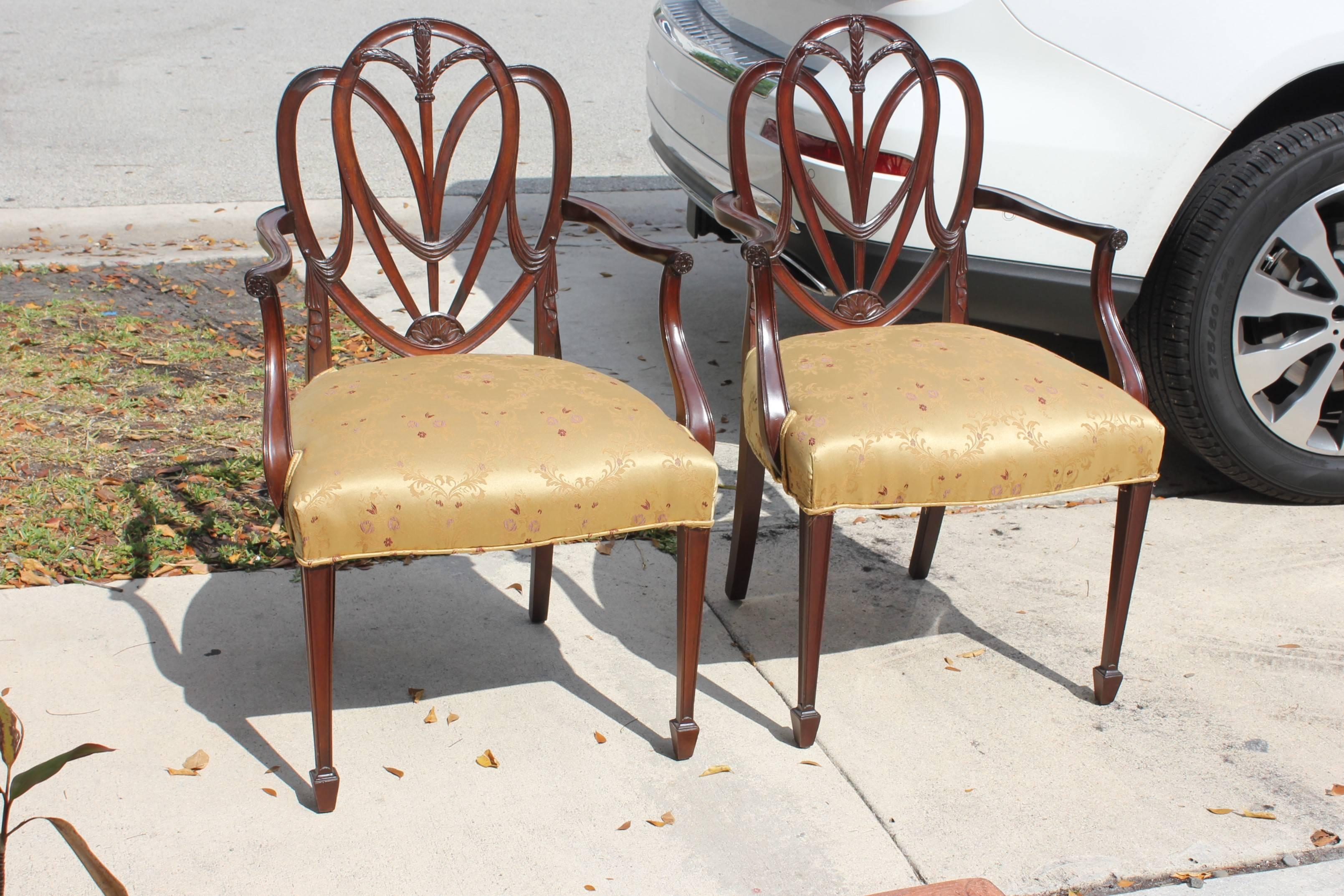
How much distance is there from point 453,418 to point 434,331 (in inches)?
19.8

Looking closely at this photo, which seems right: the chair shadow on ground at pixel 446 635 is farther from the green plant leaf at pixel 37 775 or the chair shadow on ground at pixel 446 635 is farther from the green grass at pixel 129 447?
the green plant leaf at pixel 37 775

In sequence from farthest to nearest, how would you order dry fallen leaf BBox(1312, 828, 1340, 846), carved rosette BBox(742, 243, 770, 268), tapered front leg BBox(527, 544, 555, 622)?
tapered front leg BBox(527, 544, 555, 622) → carved rosette BBox(742, 243, 770, 268) → dry fallen leaf BBox(1312, 828, 1340, 846)

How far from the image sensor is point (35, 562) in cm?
286

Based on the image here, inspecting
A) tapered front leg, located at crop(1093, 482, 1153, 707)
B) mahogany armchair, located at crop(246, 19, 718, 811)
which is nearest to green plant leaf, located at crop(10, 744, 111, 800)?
mahogany armchair, located at crop(246, 19, 718, 811)

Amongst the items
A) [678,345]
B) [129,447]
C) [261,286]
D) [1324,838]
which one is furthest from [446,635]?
[1324,838]

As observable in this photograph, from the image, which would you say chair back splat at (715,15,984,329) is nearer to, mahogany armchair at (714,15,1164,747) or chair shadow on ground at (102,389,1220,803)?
mahogany armchair at (714,15,1164,747)

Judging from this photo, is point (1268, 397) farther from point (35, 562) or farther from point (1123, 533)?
point (35, 562)

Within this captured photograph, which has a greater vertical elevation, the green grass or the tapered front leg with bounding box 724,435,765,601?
the tapered front leg with bounding box 724,435,765,601

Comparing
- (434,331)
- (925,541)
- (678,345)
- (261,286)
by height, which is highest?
(261,286)

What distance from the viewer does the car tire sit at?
3.01 meters

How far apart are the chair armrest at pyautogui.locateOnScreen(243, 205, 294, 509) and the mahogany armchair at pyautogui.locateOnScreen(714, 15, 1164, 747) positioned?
2.80 feet

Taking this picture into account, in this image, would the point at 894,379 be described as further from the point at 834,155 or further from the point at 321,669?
the point at 321,669

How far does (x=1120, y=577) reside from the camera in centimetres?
249

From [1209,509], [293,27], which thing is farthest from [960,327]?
[293,27]
